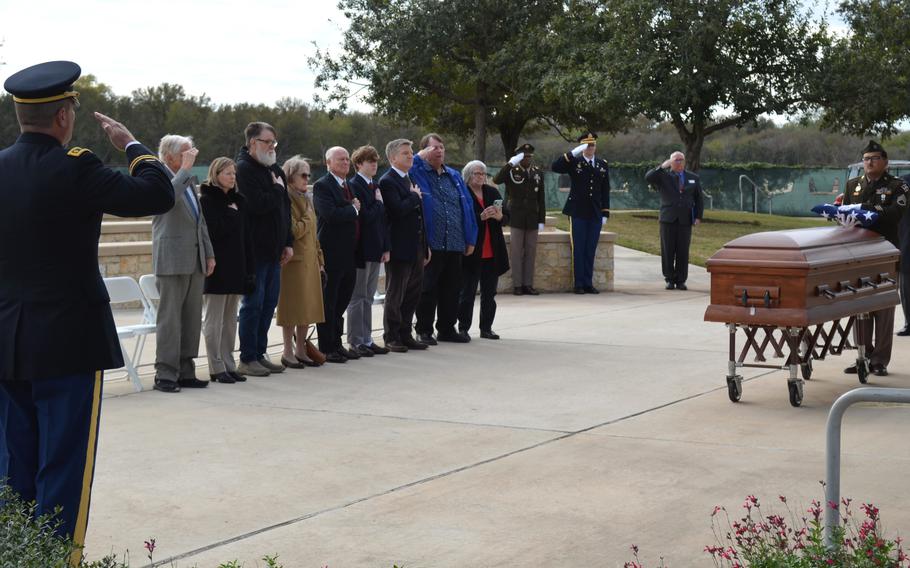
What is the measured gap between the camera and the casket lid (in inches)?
324

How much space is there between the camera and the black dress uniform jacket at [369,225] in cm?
1073

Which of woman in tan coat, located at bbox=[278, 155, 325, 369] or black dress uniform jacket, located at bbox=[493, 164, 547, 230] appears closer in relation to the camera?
woman in tan coat, located at bbox=[278, 155, 325, 369]

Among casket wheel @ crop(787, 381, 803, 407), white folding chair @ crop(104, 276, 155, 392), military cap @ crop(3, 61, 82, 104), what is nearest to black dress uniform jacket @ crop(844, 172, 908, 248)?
casket wheel @ crop(787, 381, 803, 407)

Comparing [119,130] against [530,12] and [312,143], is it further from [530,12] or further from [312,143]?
[312,143]

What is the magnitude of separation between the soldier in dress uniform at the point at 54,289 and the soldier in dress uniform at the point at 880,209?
→ 6811 mm

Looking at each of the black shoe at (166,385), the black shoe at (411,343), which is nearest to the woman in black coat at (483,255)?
the black shoe at (411,343)

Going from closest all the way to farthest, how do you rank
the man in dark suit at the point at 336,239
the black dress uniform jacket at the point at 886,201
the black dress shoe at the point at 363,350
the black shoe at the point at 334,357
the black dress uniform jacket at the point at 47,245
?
the black dress uniform jacket at the point at 47,245
the black dress uniform jacket at the point at 886,201
the man in dark suit at the point at 336,239
the black shoe at the point at 334,357
the black dress shoe at the point at 363,350

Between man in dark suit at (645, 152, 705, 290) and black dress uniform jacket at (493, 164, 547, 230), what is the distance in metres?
1.70

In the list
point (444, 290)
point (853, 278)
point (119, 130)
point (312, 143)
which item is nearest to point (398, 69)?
point (312, 143)

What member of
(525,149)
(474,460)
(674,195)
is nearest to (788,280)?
(474,460)

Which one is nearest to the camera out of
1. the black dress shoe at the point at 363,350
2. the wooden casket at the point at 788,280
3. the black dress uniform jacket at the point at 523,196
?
the wooden casket at the point at 788,280

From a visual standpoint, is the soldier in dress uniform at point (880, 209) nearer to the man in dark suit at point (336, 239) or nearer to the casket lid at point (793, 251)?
the casket lid at point (793, 251)

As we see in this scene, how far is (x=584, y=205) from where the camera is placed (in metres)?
16.9

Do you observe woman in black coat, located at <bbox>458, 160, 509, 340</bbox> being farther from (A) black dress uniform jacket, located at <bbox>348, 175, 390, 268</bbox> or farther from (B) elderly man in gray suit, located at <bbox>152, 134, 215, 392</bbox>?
(B) elderly man in gray suit, located at <bbox>152, 134, 215, 392</bbox>
